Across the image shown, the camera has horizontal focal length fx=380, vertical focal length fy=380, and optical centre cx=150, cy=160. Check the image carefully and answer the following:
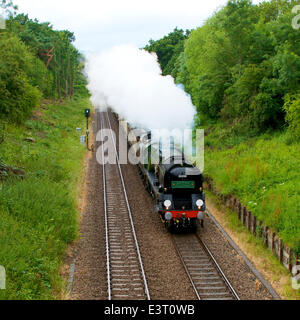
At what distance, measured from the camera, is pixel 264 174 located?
64.1 feet

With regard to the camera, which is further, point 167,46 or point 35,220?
point 167,46

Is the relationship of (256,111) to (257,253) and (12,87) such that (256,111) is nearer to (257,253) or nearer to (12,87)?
(257,253)

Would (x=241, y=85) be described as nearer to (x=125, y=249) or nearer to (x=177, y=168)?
(x=177, y=168)

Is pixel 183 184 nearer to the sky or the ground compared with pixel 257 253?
nearer to the sky

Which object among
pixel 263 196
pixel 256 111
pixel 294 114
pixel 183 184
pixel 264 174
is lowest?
pixel 263 196

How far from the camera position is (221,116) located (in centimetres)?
3478

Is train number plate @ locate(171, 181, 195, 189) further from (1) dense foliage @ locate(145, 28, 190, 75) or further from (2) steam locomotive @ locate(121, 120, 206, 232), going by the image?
(1) dense foliage @ locate(145, 28, 190, 75)

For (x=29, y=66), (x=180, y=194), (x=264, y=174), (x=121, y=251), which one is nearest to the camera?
(x=121, y=251)

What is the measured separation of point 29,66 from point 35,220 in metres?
26.6

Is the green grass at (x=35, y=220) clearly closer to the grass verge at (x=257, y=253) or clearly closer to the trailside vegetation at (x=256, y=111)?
the grass verge at (x=257, y=253)

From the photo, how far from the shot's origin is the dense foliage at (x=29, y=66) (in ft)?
98.1

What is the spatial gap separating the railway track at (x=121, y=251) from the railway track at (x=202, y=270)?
174 cm

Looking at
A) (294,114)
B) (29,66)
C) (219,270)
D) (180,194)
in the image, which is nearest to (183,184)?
(180,194)

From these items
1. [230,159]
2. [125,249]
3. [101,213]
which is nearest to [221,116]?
[230,159]
